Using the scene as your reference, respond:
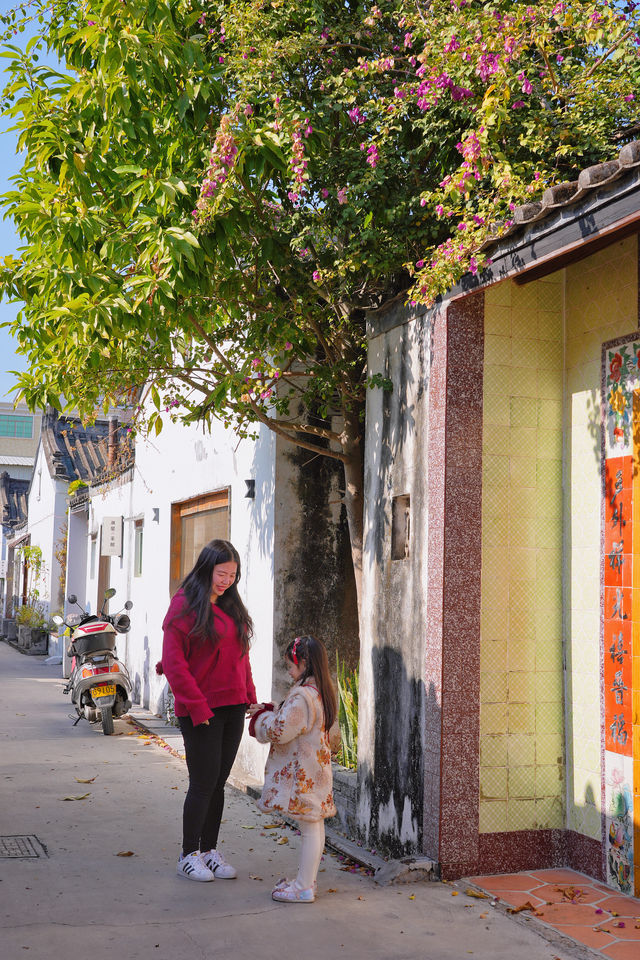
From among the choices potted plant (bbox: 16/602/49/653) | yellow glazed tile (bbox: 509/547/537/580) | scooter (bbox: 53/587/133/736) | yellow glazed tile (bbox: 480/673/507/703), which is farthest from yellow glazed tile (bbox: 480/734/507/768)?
potted plant (bbox: 16/602/49/653)

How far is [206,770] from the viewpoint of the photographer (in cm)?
503

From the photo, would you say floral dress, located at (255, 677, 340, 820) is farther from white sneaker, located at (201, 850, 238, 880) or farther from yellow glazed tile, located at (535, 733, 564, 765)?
yellow glazed tile, located at (535, 733, 564, 765)

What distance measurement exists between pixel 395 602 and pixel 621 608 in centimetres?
137

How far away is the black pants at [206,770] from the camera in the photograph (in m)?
5.02

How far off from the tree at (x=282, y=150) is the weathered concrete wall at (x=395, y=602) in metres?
0.30

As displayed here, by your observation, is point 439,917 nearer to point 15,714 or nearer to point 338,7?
point 338,7

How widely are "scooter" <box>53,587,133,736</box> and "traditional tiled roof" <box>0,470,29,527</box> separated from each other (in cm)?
2392

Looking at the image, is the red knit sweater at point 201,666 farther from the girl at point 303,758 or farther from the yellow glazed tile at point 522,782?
the yellow glazed tile at point 522,782

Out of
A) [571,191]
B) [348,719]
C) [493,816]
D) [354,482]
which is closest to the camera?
[571,191]

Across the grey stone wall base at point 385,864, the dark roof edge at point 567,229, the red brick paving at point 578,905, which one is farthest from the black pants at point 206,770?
the dark roof edge at point 567,229

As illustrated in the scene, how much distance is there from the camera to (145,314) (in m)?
5.48

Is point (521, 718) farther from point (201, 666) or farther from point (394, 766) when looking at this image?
point (201, 666)

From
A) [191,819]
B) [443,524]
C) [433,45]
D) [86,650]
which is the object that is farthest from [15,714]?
[433,45]

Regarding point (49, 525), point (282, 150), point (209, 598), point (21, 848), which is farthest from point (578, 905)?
point (49, 525)
